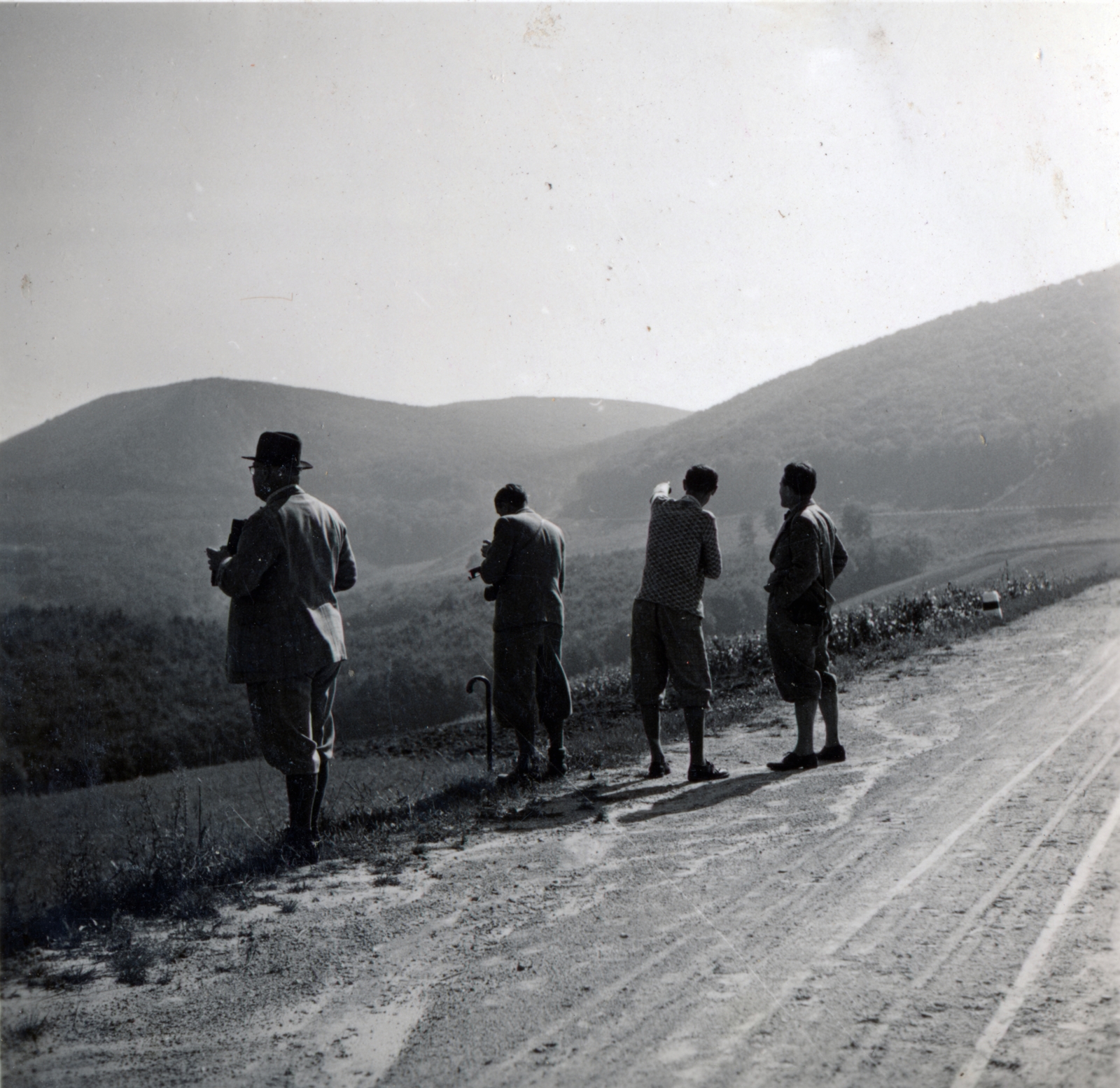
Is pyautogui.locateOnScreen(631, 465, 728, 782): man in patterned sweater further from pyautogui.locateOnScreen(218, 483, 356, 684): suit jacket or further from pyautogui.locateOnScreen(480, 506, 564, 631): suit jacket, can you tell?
pyautogui.locateOnScreen(218, 483, 356, 684): suit jacket

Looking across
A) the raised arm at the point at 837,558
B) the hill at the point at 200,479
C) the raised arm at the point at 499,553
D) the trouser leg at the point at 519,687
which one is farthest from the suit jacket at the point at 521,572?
the hill at the point at 200,479

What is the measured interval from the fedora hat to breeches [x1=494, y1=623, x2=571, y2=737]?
220 centimetres

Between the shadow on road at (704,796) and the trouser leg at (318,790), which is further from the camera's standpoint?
the shadow on road at (704,796)

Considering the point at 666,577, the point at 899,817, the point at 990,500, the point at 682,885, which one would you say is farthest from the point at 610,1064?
the point at 990,500

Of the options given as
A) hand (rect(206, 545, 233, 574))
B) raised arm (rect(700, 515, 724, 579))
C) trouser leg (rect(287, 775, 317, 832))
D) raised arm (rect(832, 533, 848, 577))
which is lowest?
trouser leg (rect(287, 775, 317, 832))

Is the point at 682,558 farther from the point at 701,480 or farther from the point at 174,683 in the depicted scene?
the point at 174,683

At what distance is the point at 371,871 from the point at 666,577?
2.78 meters

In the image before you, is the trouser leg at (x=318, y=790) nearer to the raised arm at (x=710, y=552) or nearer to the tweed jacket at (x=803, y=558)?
the raised arm at (x=710, y=552)

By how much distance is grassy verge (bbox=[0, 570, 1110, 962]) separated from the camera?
4121 mm

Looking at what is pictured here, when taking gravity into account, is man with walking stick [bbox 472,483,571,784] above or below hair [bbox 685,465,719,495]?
below

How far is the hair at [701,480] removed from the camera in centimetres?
647

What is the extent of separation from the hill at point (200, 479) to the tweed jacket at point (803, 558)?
12.4 metres

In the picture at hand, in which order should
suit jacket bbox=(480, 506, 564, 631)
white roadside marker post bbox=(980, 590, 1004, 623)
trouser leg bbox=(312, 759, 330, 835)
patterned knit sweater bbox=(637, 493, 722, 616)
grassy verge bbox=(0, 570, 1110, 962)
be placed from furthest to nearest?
white roadside marker post bbox=(980, 590, 1004, 623) → suit jacket bbox=(480, 506, 564, 631) → patterned knit sweater bbox=(637, 493, 722, 616) → trouser leg bbox=(312, 759, 330, 835) → grassy verge bbox=(0, 570, 1110, 962)

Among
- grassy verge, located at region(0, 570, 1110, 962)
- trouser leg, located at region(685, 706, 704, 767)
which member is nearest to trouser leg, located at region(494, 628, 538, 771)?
grassy verge, located at region(0, 570, 1110, 962)
